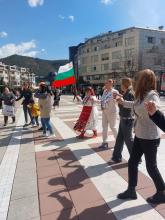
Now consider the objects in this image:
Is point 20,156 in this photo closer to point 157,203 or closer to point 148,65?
point 157,203

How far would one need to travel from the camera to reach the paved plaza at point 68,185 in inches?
134

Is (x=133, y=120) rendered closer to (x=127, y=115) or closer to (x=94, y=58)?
(x=127, y=115)

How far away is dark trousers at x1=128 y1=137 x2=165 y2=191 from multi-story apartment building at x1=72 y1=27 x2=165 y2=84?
5410 cm

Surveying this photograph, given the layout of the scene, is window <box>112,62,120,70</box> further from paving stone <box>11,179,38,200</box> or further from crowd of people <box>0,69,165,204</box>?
paving stone <box>11,179,38,200</box>

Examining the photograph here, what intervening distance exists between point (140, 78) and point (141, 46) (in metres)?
59.0

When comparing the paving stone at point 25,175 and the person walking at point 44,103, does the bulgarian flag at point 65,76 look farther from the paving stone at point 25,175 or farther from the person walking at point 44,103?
the paving stone at point 25,175

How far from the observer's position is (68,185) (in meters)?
4.28

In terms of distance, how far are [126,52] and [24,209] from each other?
60927mm

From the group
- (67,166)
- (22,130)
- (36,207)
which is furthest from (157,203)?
(22,130)

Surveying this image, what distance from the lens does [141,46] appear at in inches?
2329

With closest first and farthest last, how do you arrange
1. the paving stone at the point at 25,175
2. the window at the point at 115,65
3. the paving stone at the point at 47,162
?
the paving stone at the point at 25,175 < the paving stone at the point at 47,162 < the window at the point at 115,65

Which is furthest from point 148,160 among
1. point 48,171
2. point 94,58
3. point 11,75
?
point 11,75

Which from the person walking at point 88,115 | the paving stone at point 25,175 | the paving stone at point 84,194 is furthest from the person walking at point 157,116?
the person walking at point 88,115

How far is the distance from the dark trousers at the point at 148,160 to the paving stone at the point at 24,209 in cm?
139
